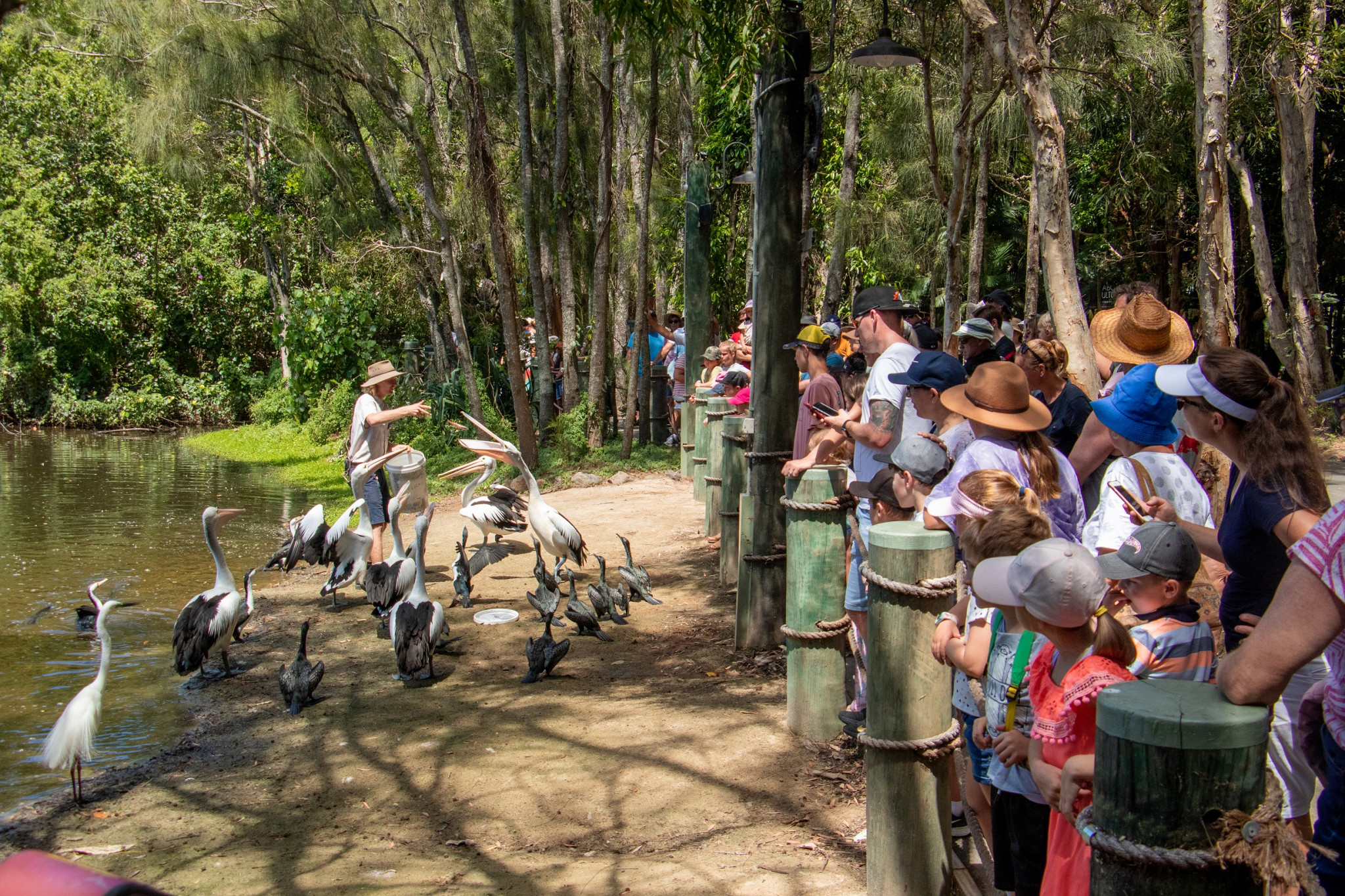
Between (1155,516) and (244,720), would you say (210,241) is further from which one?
(1155,516)

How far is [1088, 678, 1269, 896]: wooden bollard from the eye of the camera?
5.86 ft

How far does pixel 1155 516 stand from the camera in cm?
338

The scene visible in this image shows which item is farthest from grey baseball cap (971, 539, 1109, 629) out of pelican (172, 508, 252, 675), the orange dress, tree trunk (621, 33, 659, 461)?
tree trunk (621, 33, 659, 461)

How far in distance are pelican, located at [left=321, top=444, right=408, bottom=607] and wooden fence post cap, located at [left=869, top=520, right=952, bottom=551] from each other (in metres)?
5.53

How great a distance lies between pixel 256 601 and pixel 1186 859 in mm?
8238

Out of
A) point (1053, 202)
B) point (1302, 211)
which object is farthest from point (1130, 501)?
point (1302, 211)

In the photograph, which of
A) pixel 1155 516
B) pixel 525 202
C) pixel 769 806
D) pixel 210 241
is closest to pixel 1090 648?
pixel 1155 516

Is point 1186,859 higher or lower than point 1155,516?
lower

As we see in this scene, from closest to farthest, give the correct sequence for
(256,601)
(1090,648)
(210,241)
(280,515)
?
(1090,648)
(256,601)
(280,515)
(210,241)

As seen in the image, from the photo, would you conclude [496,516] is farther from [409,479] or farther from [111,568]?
[111,568]

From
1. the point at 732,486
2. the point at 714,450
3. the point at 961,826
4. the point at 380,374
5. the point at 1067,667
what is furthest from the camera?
the point at 714,450

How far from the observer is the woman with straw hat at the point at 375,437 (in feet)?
26.9

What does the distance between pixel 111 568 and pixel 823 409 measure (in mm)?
7821

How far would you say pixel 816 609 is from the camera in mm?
4953
